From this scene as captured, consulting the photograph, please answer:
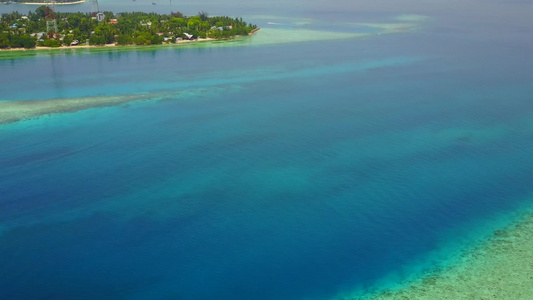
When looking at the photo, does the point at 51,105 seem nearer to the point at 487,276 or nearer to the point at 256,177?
the point at 256,177

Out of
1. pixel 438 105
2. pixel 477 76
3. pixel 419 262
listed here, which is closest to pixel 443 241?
pixel 419 262

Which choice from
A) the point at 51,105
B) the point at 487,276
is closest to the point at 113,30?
the point at 51,105

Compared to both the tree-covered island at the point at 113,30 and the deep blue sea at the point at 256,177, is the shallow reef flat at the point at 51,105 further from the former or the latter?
the tree-covered island at the point at 113,30

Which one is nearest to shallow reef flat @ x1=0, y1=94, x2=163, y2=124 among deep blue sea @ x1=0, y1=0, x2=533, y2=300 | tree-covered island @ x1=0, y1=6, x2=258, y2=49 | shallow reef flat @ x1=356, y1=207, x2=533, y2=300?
deep blue sea @ x1=0, y1=0, x2=533, y2=300

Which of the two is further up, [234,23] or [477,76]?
[234,23]

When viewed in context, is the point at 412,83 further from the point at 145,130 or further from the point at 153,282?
the point at 153,282
